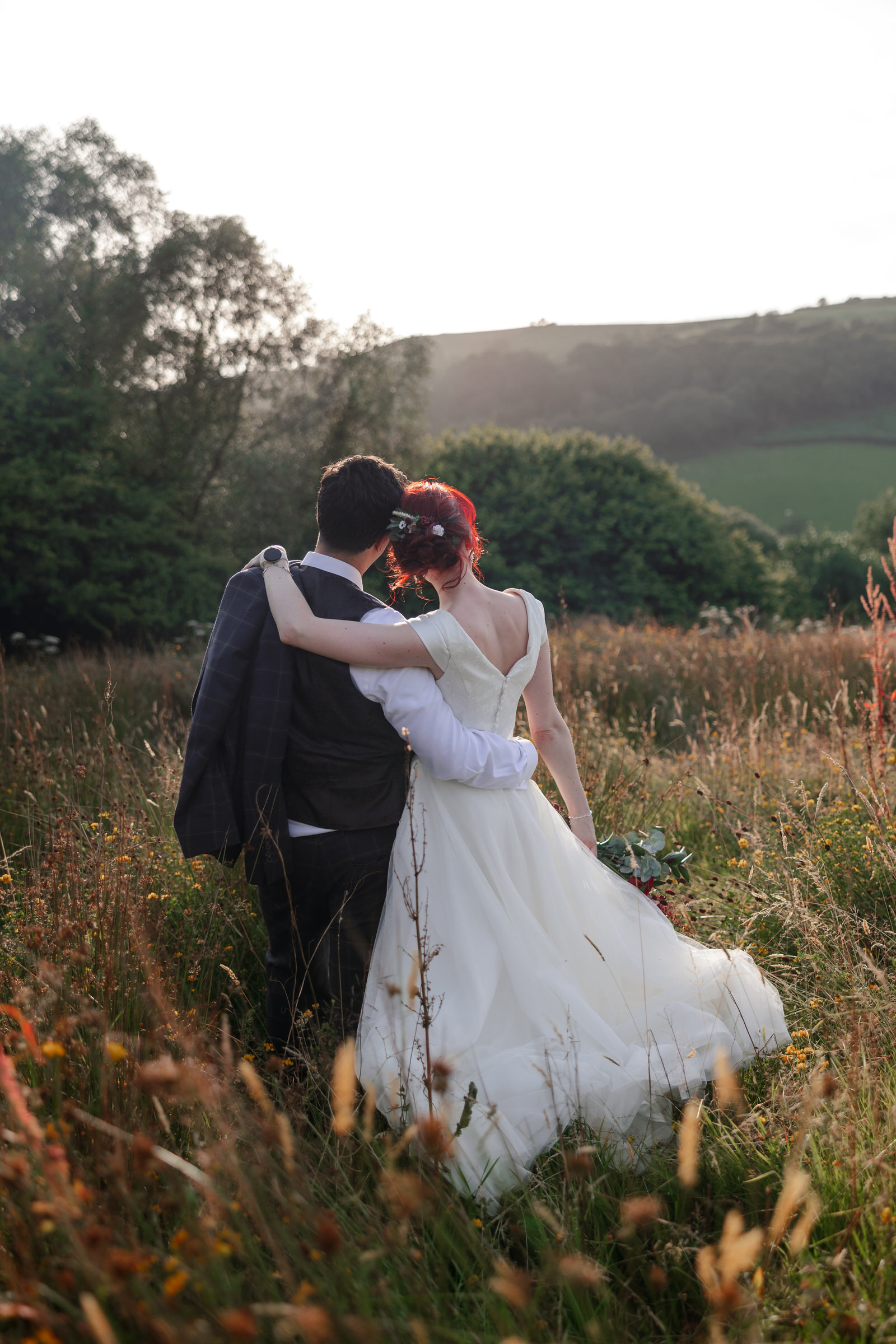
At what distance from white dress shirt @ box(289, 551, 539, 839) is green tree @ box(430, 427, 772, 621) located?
14.2m

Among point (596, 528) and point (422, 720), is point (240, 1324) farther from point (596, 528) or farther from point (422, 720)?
point (596, 528)

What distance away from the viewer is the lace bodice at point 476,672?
2.71 metres

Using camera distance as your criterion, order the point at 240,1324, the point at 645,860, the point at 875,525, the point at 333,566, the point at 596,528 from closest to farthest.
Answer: the point at 240,1324
the point at 333,566
the point at 645,860
the point at 596,528
the point at 875,525

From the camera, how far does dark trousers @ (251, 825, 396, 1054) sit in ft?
8.82

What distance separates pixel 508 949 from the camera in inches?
106

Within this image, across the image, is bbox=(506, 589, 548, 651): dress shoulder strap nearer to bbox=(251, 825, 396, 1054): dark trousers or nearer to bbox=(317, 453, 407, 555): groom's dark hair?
bbox=(317, 453, 407, 555): groom's dark hair

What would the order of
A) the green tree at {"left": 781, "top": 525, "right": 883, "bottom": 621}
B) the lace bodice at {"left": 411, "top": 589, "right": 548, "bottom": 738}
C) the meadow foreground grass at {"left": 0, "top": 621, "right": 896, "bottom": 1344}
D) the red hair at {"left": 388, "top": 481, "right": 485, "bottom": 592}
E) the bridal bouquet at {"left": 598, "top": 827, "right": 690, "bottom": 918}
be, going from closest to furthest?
the meadow foreground grass at {"left": 0, "top": 621, "right": 896, "bottom": 1344}
the lace bodice at {"left": 411, "top": 589, "right": 548, "bottom": 738}
the red hair at {"left": 388, "top": 481, "right": 485, "bottom": 592}
the bridal bouquet at {"left": 598, "top": 827, "right": 690, "bottom": 918}
the green tree at {"left": 781, "top": 525, "right": 883, "bottom": 621}

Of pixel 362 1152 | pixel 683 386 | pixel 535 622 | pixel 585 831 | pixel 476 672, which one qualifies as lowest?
pixel 362 1152

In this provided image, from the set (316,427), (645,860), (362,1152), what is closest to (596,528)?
(316,427)

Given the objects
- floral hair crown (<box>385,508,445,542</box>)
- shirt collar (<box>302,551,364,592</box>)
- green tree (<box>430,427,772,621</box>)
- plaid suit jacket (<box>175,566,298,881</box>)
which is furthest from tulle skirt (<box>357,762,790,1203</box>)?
green tree (<box>430,427,772,621</box>)

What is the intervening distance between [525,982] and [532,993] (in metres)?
0.04

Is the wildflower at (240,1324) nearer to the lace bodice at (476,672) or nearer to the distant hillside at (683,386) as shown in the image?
the lace bodice at (476,672)

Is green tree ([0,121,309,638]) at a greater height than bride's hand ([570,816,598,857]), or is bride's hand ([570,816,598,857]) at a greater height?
green tree ([0,121,309,638])

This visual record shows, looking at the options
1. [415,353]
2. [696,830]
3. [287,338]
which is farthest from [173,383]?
[696,830]
